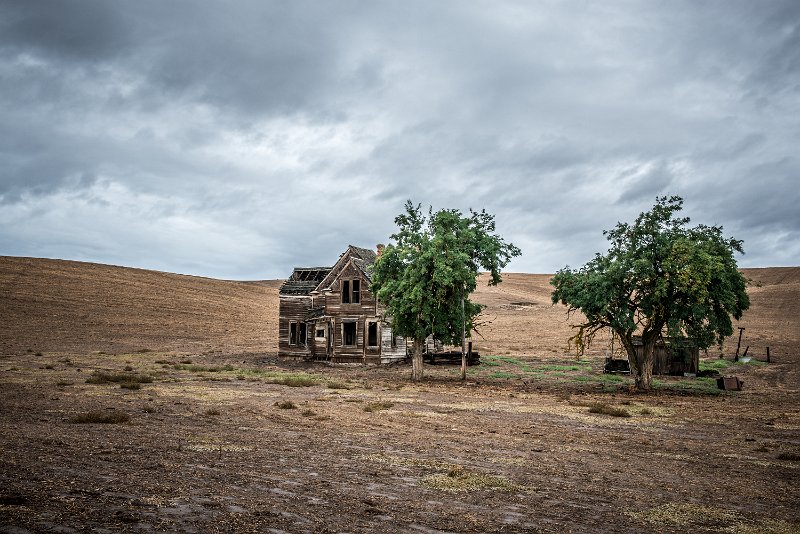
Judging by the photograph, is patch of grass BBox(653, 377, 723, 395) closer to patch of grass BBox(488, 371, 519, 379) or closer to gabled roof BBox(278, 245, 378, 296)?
patch of grass BBox(488, 371, 519, 379)

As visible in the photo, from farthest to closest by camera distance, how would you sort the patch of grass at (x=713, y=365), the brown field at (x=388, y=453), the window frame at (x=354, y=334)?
the window frame at (x=354, y=334) → the patch of grass at (x=713, y=365) → the brown field at (x=388, y=453)

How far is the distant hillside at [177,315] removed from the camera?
176 ft

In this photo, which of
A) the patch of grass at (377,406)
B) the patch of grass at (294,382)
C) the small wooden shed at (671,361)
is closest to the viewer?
the patch of grass at (377,406)

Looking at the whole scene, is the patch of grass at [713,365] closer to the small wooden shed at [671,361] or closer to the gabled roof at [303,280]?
the small wooden shed at [671,361]

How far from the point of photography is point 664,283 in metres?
24.0

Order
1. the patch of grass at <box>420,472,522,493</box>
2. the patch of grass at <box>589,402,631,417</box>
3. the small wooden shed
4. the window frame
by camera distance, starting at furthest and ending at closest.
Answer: the window frame, the small wooden shed, the patch of grass at <box>589,402,631,417</box>, the patch of grass at <box>420,472,522,493</box>

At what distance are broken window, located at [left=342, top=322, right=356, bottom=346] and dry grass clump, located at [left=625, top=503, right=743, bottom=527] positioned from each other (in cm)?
3517

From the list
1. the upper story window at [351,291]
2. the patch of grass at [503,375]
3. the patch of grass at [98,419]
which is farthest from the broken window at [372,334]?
the patch of grass at [98,419]

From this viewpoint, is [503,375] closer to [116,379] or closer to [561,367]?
[561,367]

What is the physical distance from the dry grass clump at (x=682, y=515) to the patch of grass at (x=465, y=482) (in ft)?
6.49

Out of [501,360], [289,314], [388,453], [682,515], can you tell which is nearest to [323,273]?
[289,314]

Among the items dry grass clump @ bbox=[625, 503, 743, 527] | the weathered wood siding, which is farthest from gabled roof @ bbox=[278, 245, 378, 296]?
dry grass clump @ bbox=[625, 503, 743, 527]

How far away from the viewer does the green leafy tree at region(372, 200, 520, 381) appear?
3044 centimetres

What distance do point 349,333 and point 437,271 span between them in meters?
15.1
